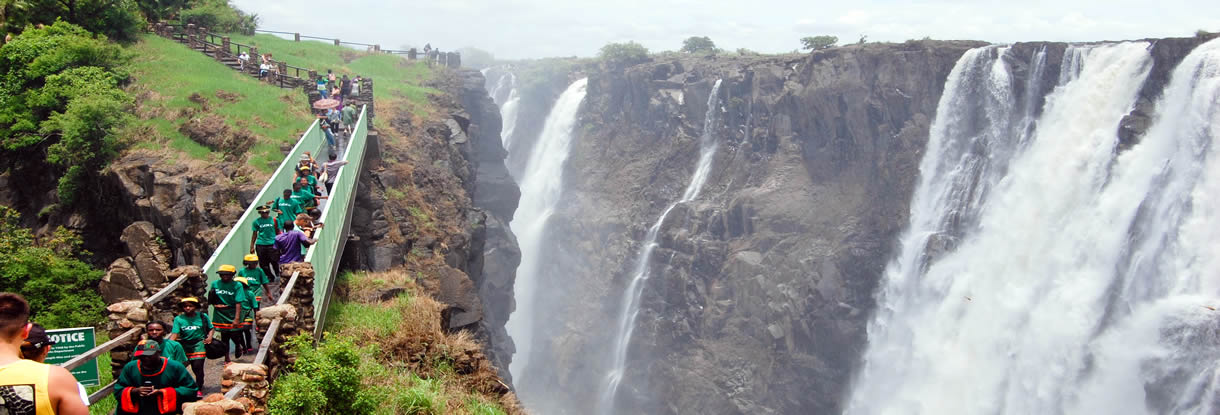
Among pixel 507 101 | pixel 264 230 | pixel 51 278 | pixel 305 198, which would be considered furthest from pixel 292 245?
pixel 507 101

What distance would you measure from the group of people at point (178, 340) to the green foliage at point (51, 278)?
304 inches

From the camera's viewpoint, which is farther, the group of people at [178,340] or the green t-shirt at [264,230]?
the green t-shirt at [264,230]

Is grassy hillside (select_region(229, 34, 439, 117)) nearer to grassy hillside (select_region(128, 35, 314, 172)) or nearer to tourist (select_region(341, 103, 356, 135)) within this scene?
grassy hillside (select_region(128, 35, 314, 172))

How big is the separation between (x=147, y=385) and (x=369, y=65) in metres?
43.1

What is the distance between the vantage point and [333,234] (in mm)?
15016

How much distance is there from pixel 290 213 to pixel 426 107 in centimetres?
2553

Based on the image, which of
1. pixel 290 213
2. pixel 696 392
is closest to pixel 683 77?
pixel 696 392

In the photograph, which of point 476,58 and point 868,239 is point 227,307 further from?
point 476,58

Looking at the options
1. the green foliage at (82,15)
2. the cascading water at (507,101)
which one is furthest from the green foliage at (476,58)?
the green foliage at (82,15)

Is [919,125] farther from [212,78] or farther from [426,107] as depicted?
[212,78]

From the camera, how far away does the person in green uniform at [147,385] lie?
720 centimetres

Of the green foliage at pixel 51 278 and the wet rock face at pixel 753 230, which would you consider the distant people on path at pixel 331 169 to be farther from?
the wet rock face at pixel 753 230

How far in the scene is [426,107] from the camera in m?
38.3

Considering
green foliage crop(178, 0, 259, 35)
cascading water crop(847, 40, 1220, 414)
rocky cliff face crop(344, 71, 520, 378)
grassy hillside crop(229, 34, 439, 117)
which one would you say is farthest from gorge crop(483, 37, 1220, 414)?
green foliage crop(178, 0, 259, 35)
